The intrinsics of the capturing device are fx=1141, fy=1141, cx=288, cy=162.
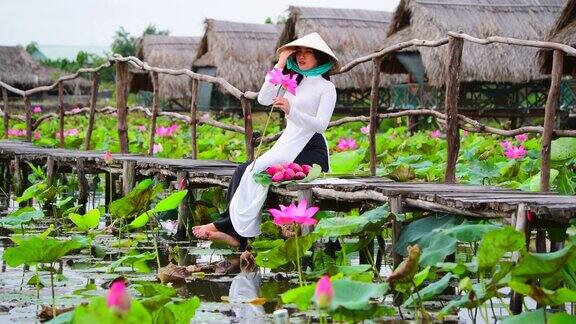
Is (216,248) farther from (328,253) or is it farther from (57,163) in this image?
(57,163)

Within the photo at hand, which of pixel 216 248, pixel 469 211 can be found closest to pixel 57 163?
pixel 216 248

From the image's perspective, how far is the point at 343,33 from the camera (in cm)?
2073

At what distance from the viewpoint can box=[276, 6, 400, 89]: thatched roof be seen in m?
20.4

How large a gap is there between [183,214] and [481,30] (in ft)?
37.8

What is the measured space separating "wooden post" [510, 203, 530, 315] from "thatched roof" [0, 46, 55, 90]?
96.2ft

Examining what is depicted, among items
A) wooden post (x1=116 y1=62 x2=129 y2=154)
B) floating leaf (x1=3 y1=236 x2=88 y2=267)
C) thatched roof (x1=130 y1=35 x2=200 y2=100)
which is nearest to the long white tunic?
floating leaf (x1=3 y1=236 x2=88 y2=267)

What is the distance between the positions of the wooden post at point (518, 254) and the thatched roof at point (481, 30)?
13.0 m

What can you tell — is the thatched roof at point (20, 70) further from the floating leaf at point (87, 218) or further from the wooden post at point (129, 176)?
the floating leaf at point (87, 218)

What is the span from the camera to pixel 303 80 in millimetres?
5168

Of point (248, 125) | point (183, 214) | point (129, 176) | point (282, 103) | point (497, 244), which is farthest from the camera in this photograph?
point (129, 176)

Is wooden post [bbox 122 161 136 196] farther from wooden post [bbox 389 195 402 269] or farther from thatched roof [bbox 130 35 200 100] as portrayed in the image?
thatched roof [bbox 130 35 200 100]

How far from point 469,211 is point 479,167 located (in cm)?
213

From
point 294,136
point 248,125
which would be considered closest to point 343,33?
point 248,125

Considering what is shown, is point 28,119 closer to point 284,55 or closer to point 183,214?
point 183,214
